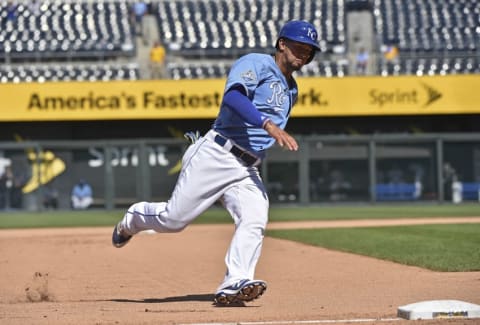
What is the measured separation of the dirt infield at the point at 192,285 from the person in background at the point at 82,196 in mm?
14643

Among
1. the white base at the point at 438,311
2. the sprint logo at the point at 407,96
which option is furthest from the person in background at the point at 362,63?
the white base at the point at 438,311

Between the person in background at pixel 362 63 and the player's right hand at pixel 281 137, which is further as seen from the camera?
the person in background at pixel 362 63

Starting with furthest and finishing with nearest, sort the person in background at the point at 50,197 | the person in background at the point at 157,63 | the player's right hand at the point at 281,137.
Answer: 1. the person in background at the point at 50,197
2. the person in background at the point at 157,63
3. the player's right hand at the point at 281,137

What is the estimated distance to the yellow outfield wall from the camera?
92.0ft

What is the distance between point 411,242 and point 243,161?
7116mm

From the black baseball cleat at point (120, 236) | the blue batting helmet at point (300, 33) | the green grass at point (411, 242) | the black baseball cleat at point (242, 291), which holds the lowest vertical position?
the green grass at point (411, 242)

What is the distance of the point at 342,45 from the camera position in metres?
29.6

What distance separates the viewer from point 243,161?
690 cm

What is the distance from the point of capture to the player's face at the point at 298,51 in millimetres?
6820

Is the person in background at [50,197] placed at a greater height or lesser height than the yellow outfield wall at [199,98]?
lesser

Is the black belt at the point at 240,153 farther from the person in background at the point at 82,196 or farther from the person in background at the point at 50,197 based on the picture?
the person in background at the point at 50,197

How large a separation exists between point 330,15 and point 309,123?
336 cm

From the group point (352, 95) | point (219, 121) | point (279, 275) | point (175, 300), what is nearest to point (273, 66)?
point (219, 121)

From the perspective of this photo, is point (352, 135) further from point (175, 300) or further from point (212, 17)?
point (175, 300)
